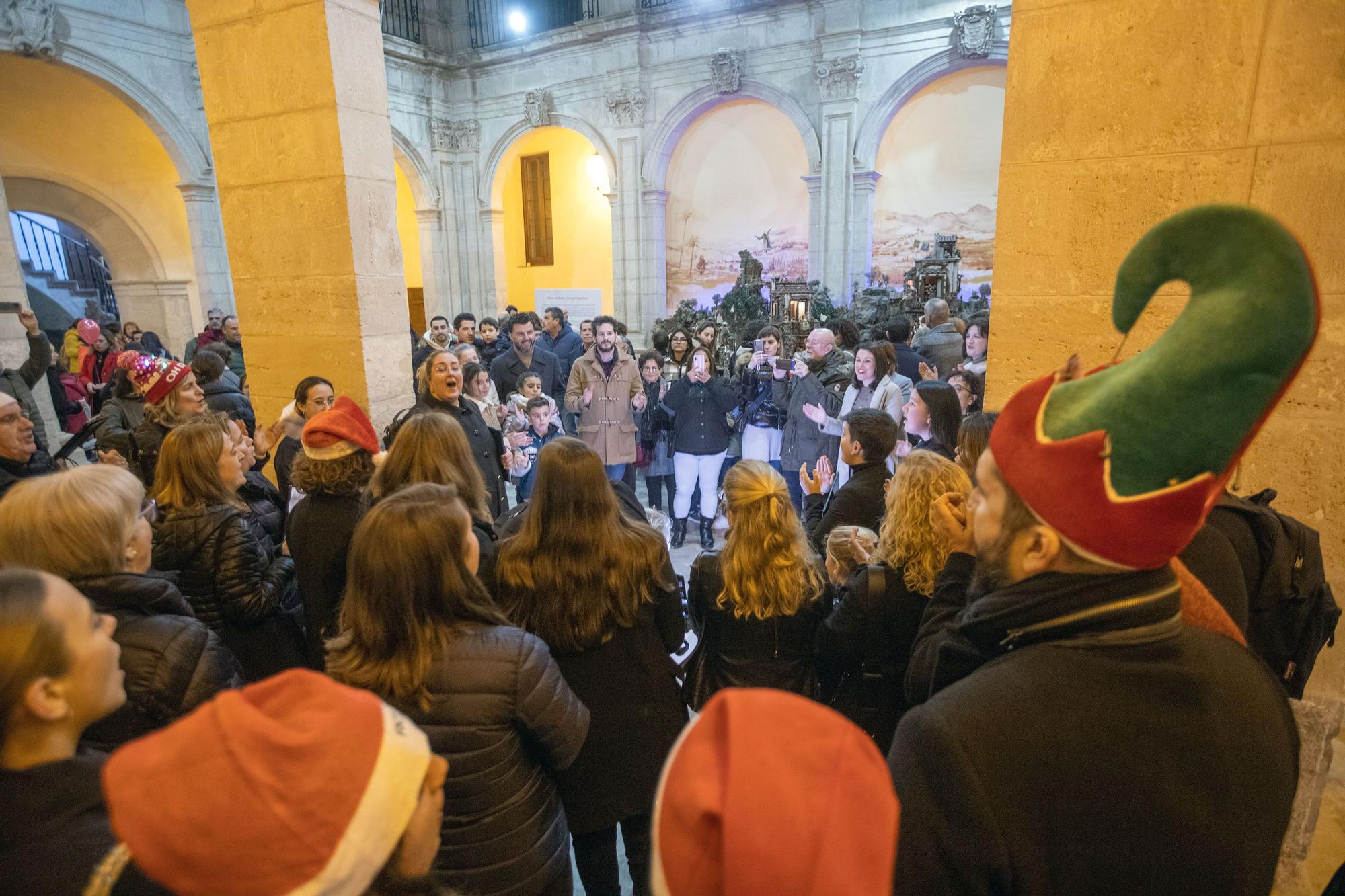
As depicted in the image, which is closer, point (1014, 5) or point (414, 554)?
point (414, 554)

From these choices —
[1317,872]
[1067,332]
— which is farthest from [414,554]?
[1317,872]

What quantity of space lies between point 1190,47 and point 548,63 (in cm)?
1364

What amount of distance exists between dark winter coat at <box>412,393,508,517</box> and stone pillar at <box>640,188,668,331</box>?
32.6 feet

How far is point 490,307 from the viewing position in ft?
50.9

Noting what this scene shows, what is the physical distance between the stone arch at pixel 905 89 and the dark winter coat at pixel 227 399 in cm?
1009

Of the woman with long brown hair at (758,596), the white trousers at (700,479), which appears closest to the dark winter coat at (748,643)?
the woman with long brown hair at (758,596)

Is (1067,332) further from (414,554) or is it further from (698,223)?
(698,223)

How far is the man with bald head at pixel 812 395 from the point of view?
5.14m

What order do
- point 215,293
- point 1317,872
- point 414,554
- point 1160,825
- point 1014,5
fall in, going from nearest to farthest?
point 1160,825
point 414,554
point 1317,872
point 1014,5
point 215,293

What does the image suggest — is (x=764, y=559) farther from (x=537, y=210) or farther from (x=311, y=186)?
(x=537, y=210)

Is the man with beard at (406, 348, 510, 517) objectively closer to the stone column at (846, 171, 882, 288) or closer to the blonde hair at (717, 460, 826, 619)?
the blonde hair at (717, 460, 826, 619)

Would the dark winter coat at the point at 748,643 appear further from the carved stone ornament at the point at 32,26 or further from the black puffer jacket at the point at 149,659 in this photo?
the carved stone ornament at the point at 32,26

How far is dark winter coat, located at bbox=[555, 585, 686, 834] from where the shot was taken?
2.02 metres

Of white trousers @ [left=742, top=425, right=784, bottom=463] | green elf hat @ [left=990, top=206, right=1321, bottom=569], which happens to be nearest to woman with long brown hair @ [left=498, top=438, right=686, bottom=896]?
green elf hat @ [left=990, top=206, right=1321, bottom=569]
